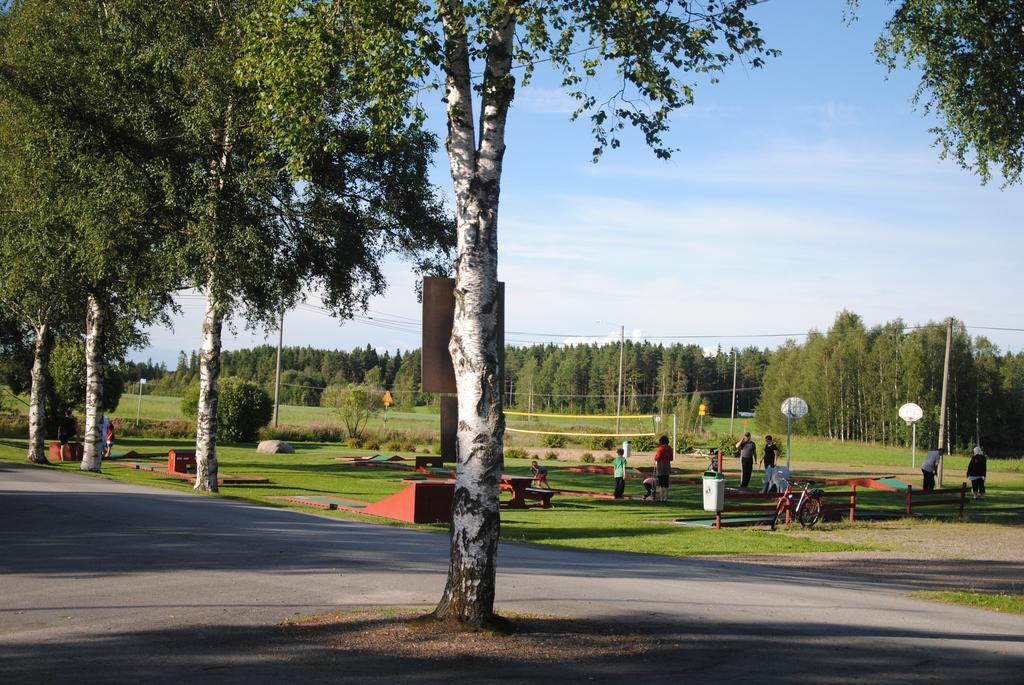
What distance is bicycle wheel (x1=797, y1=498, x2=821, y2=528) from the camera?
2261 cm

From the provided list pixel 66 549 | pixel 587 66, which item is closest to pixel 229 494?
pixel 66 549

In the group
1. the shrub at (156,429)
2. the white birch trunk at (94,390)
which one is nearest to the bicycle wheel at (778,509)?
the white birch trunk at (94,390)

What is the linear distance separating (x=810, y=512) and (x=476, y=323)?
1696 cm

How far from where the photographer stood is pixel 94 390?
31.5 metres

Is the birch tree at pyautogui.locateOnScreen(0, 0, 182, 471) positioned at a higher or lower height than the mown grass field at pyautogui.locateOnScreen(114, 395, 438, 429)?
higher


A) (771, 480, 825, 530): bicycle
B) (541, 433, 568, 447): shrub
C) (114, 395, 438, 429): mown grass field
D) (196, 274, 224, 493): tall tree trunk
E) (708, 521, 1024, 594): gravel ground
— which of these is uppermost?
(196, 274, 224, 493): tall tree trunk

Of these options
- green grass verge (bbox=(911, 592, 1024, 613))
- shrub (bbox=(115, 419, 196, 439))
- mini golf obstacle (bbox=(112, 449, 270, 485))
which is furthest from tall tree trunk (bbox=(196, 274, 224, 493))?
shrub (bbox=(115, 419, 196, 439))

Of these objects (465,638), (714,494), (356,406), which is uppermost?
(356,406)

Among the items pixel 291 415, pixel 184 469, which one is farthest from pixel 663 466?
pixel 291 415

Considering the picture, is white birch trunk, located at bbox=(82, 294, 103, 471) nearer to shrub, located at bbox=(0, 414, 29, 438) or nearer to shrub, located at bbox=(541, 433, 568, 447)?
shrub, located at bbox=(0, 414, 29, 438)

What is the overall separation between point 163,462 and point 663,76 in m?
36.4

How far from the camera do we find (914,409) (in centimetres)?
3828

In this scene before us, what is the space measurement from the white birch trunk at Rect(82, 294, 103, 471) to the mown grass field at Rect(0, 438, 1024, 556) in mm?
825

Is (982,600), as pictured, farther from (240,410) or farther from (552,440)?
(240,410)
